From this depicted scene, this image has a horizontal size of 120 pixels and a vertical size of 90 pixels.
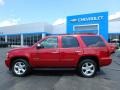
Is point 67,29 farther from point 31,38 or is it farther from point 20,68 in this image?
point 20,68

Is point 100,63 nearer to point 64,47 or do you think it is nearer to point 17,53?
point 64,47

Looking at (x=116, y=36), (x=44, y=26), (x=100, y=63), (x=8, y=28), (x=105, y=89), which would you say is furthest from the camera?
(x=8, y=28)

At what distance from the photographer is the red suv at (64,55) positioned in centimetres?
991

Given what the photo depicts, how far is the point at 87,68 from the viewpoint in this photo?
32.6ft

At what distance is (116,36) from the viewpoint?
155ft

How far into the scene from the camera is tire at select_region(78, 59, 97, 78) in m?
9.91

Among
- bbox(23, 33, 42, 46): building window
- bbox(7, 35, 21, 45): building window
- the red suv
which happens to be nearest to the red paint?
the red suv

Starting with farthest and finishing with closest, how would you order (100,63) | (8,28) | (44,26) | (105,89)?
(8,28) → (44,26) → (100,63) → (105,89)

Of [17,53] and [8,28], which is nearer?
[17,53]

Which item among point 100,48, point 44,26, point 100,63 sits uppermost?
point 44,26

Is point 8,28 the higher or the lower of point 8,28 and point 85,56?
the higher

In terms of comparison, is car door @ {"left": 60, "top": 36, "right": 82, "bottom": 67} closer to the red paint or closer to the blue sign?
the red paint

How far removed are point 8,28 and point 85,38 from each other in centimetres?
5354

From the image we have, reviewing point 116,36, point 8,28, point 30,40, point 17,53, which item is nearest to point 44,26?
point 30,40
